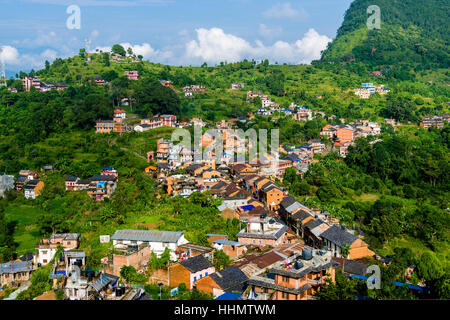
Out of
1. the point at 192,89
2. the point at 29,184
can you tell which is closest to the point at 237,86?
the point at 192,89

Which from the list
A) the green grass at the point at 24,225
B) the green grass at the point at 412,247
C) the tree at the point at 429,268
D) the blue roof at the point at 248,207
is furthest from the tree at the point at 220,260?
the green grass at the point at 24,225

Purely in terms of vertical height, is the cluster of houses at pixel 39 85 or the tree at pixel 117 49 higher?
the tree at pixel 117 49

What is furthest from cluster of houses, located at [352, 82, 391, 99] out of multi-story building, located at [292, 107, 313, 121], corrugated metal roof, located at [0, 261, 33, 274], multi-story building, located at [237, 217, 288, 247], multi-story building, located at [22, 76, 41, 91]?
corrugated metal roof, located at [0, 261, 33, 274]

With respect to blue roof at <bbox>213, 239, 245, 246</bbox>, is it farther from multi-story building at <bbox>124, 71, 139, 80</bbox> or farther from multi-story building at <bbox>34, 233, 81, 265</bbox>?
multi-story building at <bbox>124, 71, 139, 80</bbox>

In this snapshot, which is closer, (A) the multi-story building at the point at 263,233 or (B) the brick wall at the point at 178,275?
(B) the brick wall at the point at 178,275

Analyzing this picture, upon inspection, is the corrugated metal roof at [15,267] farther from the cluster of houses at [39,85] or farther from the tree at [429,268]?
the cluster of houses at [39,85]
